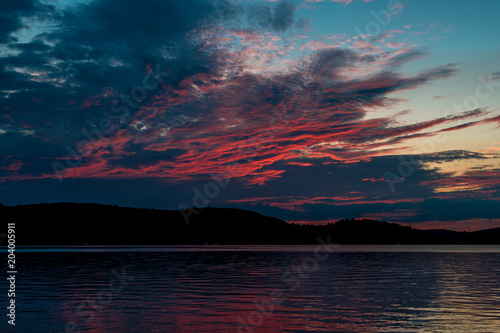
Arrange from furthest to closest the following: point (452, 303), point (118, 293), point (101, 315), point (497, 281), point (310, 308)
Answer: point (497, 281) < point (118, 293) < point (452, 303) < point (310, 308) < point (101, 315)

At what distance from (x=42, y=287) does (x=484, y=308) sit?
34.5 meters

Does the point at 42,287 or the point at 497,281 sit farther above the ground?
the point at 42,287

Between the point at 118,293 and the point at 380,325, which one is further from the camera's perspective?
the point at 118,293

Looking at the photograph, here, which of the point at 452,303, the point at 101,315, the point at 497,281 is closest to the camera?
the point at 101,315

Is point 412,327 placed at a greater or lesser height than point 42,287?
lesser

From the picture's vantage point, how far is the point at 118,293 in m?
38.2

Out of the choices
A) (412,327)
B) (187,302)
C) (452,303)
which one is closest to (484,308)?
(452,303)

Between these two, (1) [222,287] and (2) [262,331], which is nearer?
(2) [262,331]

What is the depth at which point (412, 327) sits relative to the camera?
79.5 ft

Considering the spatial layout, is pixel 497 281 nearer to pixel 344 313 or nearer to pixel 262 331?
pixel 344 313

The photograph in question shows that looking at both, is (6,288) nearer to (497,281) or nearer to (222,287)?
(222,287)

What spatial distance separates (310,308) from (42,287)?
24858 mm

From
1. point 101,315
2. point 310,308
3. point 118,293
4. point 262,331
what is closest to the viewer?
point 262,331

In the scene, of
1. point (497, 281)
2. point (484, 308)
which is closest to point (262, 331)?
point (484, 308)
